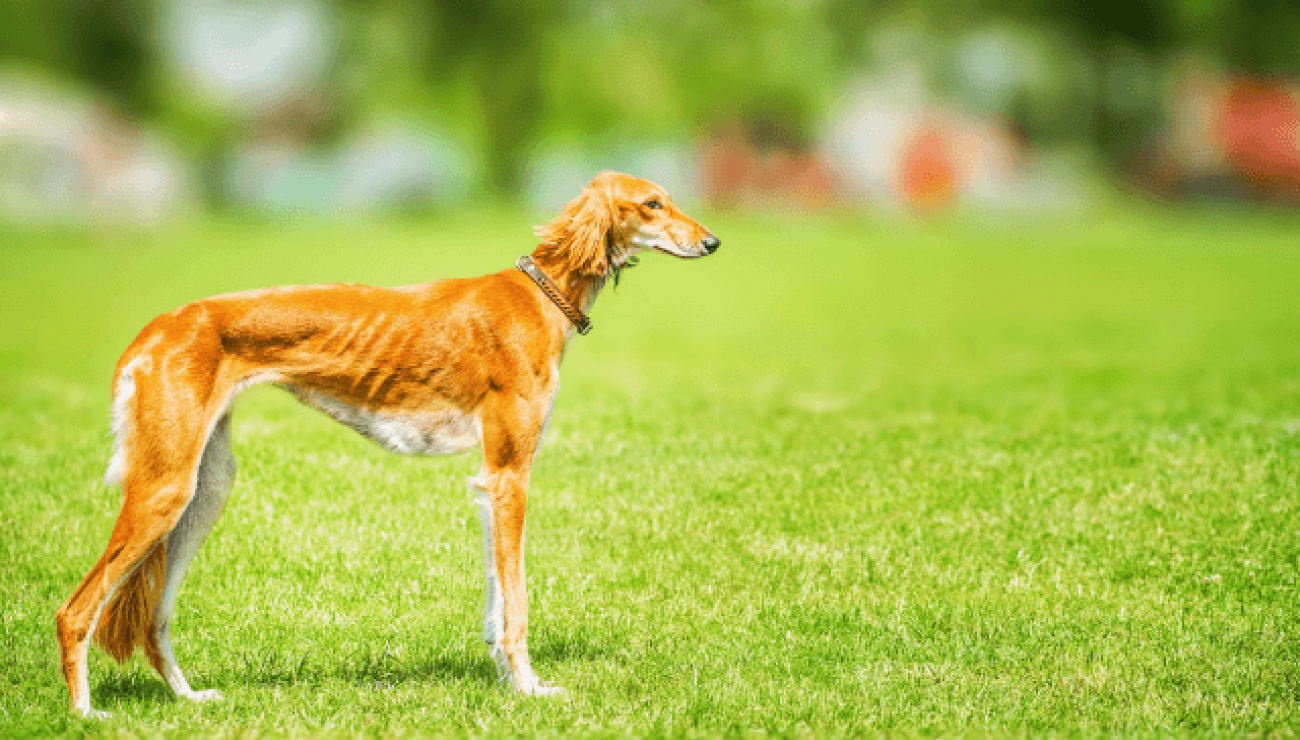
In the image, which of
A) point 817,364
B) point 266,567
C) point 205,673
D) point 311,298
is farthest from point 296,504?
point 817,364

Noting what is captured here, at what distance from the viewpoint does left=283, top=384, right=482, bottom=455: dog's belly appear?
20.2 feet

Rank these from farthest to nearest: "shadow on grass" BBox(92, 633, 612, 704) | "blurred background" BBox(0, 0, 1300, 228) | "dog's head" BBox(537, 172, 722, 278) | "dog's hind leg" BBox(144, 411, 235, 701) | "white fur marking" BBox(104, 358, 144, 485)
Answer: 1. "blurred background" BBox(0, 0, 1300, 228)
2. "shadow on grass" BBox(92, 633, 612, 704)
3. "dog's head" BBox(537, 172, 722, 278)
4. "dog's hind leg" BBox(144, 411, 235, 701)
5. "white fur marking" BBox(104, 358, 144, 485)

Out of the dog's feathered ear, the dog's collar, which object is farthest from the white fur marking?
the dog's feathered ear

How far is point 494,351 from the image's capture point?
6195mm

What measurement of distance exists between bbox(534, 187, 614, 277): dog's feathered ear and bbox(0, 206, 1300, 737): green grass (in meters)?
2.09

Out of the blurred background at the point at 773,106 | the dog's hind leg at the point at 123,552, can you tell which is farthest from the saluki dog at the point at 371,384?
the blurred background at the point at 773,106

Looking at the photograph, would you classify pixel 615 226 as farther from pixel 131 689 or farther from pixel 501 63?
pixel 501 63

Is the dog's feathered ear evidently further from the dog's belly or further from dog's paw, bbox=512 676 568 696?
dog's paw, bbox=512 676 568 696

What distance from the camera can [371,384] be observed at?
239 inches

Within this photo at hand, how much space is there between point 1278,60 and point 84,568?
5996 cm

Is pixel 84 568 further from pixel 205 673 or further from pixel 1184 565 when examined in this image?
pixel 1184 565

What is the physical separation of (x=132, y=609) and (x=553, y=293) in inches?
95.9

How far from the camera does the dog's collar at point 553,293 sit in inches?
251

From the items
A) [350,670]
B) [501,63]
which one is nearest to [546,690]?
[350,670]
